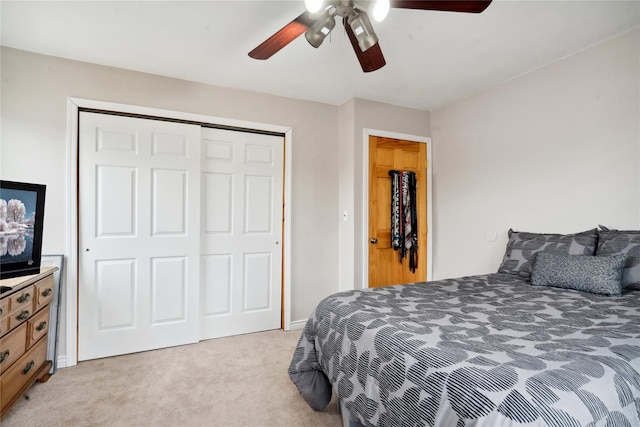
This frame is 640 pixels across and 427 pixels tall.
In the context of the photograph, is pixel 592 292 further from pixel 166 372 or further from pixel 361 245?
pixel 166 372

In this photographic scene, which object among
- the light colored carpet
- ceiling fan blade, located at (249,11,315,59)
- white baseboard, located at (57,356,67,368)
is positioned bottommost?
the light colored carpet

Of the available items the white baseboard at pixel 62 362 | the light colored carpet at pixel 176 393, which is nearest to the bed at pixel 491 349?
the light colored carpet at pixel 176 393

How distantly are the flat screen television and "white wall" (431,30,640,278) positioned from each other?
355 centimetres

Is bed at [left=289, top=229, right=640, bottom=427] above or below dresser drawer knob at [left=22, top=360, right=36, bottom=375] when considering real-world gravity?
above

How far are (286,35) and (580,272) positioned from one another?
215 cm

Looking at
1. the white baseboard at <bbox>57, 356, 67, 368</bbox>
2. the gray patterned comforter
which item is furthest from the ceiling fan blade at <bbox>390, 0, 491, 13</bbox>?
the white baseboard at <bbox>57, 356, 67, 368</bbox>

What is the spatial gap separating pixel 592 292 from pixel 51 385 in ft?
11.3

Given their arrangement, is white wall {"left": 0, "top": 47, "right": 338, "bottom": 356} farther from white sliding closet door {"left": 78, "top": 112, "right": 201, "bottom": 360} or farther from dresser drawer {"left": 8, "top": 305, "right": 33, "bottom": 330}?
dresser drawer {"left": 8, "top": 305, "right": 33, "bottom": 330}

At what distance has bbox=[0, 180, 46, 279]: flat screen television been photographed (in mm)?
1889

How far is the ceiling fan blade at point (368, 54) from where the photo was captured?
5.40ft

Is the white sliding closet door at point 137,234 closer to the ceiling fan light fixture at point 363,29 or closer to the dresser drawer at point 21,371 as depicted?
the dresser drawer at point 21,371

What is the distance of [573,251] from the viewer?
6.74 ft

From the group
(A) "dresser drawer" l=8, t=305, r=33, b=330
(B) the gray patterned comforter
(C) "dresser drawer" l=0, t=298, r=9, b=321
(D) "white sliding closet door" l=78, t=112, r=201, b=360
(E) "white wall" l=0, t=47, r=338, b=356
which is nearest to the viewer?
(B) the gray patterned comforter

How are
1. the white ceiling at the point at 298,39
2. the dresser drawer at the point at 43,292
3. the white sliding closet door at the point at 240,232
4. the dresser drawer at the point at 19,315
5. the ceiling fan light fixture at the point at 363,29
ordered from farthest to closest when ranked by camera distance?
the white sliding closet door at the point at 240,232 → the dresser drawer at the point at 43,292 → the white ceiling at the point at 298,39 → the dresser drawer at the point at 19,315 → the ceiling fan light fixture at the point at 363,29
